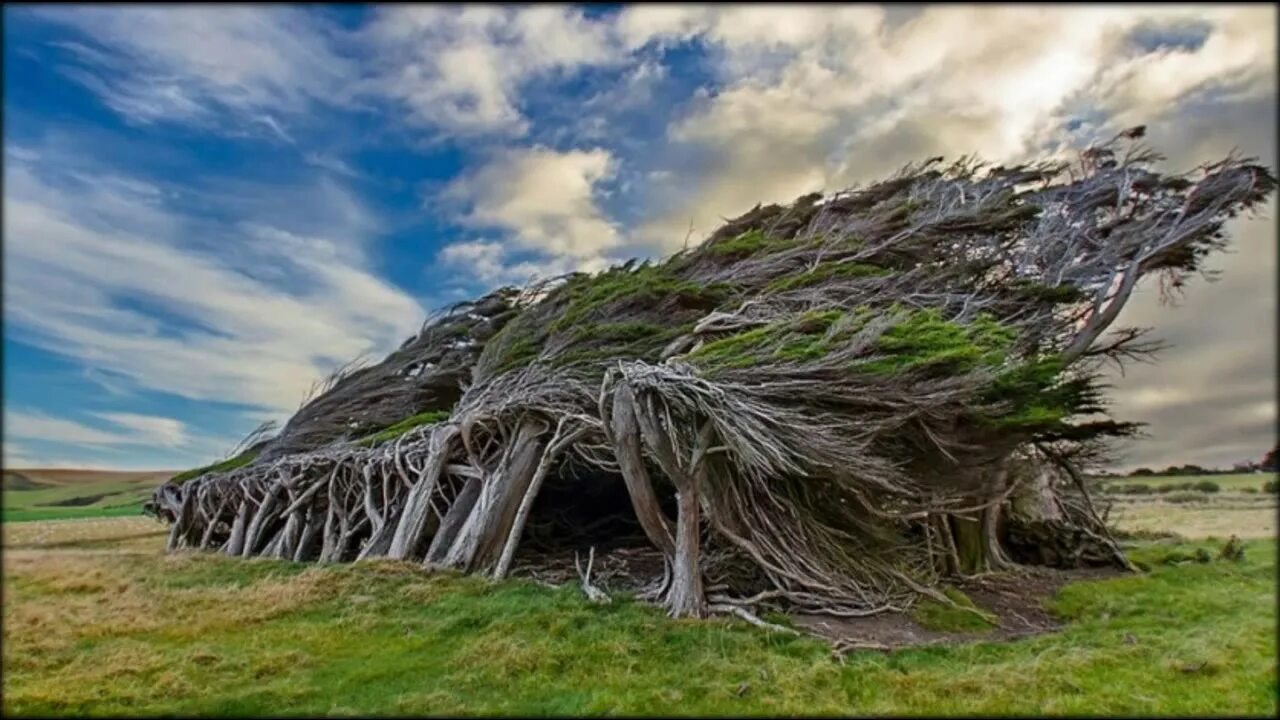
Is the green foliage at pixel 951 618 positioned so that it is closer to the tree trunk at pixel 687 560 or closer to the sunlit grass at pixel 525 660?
the sunlit grass at pixel 525 660

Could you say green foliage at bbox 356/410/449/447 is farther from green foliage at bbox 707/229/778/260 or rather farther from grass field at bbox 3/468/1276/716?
green foliage at bbox 707/229/778/260

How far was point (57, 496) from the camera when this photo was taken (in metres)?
2.68

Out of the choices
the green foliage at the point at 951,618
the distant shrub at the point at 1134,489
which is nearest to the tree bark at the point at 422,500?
the green foliage at the point at 951,618

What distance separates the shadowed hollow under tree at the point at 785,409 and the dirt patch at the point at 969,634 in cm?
32

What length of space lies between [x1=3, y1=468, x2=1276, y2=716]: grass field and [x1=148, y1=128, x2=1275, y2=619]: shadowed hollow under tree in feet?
5.60

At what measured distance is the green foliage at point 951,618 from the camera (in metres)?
8.43

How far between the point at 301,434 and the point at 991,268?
14.9 metres

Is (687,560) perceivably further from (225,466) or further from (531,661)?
(225,466)

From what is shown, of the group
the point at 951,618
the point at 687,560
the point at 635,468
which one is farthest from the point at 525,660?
the point at 951,618

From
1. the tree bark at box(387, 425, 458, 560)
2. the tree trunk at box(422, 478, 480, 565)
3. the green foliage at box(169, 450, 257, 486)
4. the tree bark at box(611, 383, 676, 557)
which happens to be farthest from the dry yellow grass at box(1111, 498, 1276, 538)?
the green foliage at box(169, 450, 257, 486)

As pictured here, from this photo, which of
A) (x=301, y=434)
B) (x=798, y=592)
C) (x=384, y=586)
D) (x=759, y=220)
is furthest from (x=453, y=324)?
(x=798, y=592)

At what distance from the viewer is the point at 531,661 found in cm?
614

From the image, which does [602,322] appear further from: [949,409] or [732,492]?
[949,409]

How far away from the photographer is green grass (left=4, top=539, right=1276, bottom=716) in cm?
497
